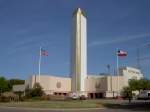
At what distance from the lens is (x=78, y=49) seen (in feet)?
480

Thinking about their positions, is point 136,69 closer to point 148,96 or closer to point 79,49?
point 79,49

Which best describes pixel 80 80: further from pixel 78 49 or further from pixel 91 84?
pixel 78 49

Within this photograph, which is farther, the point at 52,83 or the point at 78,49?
the point at 52,83

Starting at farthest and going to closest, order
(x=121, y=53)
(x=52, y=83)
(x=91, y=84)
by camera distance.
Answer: (x=91, y=84)
(x=52, y=83)
(x=121, y=53)

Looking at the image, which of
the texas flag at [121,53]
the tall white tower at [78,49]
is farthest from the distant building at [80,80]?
the texas flag at [121,53]

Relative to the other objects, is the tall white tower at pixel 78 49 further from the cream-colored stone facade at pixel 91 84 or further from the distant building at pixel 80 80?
the cream-colored stone facade at pixel 91 84

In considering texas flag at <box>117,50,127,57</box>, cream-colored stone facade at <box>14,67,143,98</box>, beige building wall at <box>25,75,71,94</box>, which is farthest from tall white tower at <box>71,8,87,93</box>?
texas flag at <box>117,50,127,57</box>

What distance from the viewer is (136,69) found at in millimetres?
199500

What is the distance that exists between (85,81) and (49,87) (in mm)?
16833

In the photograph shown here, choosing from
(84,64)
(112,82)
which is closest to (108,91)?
(112,82)

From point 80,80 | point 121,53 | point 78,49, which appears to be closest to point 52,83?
point 80,80

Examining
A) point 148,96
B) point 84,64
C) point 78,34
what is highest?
point 78,34

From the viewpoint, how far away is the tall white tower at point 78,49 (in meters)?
147

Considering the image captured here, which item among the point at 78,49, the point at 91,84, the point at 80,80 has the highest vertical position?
the point at 78,49
